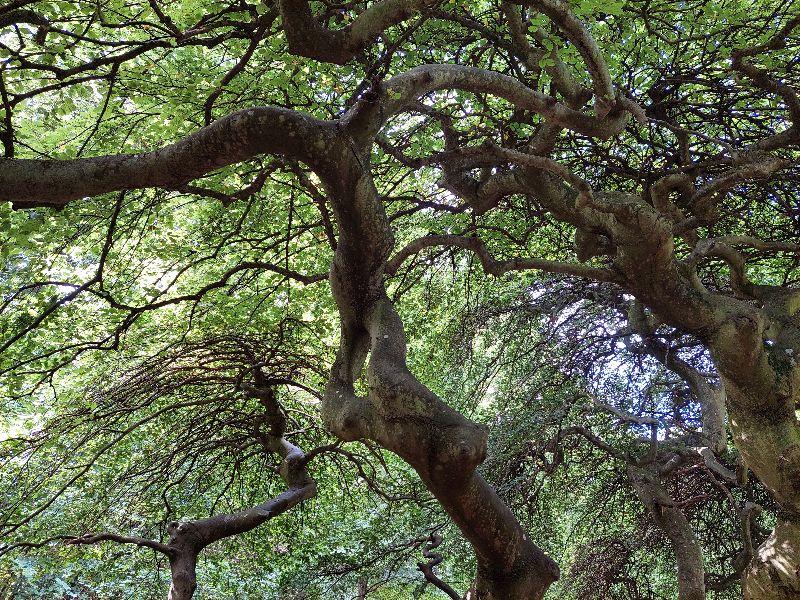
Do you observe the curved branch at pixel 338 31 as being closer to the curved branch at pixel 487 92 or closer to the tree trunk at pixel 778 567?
the curved branch at pixel 487 92

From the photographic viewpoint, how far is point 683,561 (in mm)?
6484

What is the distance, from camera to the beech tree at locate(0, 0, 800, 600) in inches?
143

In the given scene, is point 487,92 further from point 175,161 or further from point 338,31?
point 175,161

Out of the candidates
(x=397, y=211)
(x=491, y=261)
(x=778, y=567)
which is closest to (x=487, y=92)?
(x=491, y=261)

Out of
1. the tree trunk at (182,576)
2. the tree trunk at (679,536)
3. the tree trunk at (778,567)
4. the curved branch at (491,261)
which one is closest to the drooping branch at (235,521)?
the tree trunk at (182,576)

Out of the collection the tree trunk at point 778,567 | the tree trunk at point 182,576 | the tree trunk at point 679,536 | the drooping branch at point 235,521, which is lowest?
the tree trunk at point 778,567

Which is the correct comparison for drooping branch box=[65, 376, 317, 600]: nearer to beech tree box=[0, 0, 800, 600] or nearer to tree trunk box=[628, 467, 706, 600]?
beech tree box=[0, 0, 800, 600]

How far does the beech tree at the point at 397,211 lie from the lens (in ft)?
11.9

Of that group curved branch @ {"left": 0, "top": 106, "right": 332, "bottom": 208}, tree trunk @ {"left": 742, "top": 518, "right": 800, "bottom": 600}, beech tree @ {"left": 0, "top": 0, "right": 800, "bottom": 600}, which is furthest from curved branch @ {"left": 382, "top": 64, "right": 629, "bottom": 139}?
tree trunk @ {"left": 742, "top": 518, "right": 800, "bottom": 600}

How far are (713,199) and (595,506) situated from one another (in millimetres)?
4410

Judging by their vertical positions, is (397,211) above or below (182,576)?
above

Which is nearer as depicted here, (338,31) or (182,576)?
(338,31)

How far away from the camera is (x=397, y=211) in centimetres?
651

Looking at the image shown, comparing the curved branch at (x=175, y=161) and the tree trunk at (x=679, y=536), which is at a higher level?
the curved branch at (x=175, y=161)
